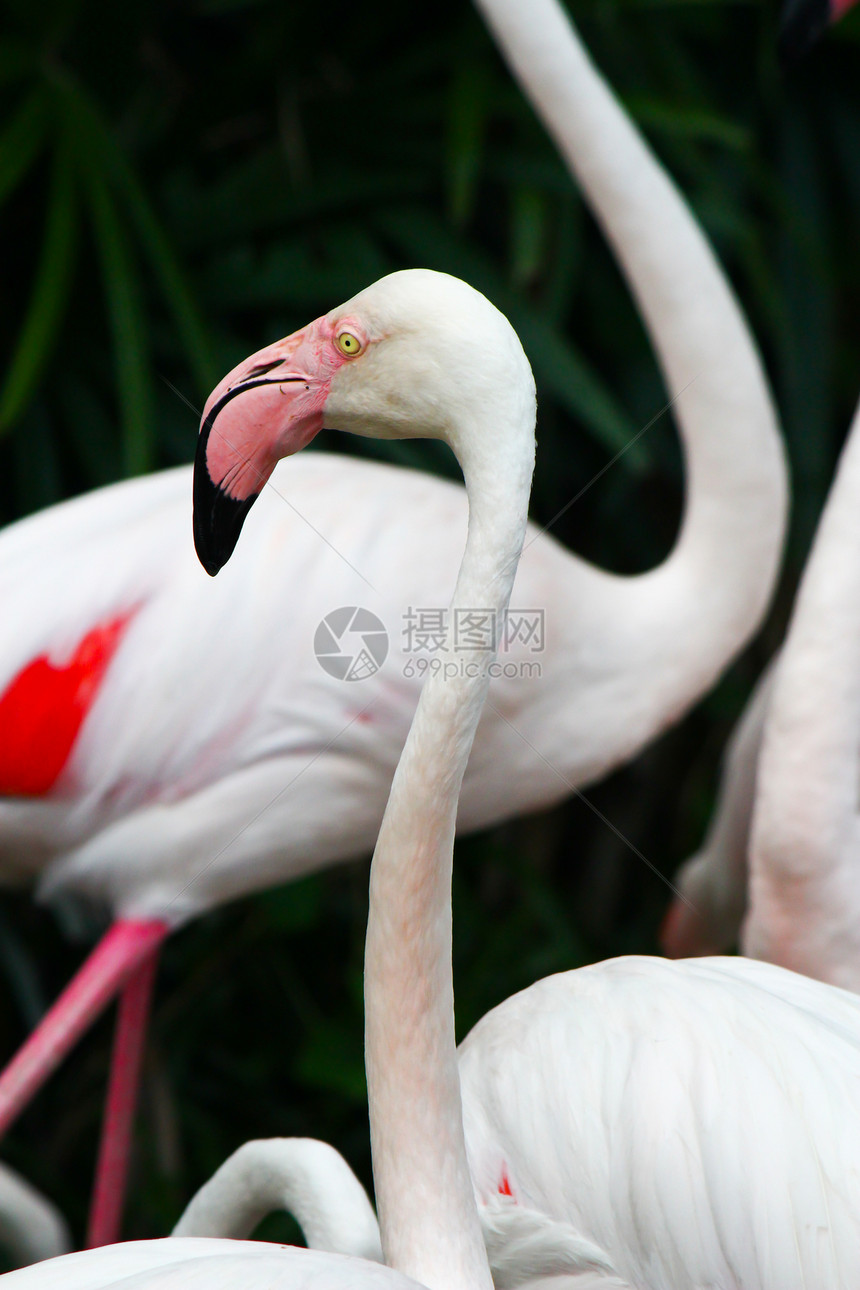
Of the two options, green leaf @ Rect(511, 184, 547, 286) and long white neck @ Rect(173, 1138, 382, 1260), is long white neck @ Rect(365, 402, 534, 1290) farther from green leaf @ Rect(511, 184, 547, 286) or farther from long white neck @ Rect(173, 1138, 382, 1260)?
green leaf @ Rect(511, 184, 547, 286)

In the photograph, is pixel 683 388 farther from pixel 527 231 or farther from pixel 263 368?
pixel 263 368

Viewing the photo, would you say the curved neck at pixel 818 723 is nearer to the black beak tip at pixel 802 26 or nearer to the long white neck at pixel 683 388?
the long white neck at pixel 683 388

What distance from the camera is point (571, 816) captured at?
3234 mm

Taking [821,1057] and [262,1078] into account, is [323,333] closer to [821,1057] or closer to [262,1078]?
[821,1057]

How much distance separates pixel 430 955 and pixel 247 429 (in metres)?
0.40

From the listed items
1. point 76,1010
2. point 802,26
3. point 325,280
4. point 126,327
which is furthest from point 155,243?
point 76,1010

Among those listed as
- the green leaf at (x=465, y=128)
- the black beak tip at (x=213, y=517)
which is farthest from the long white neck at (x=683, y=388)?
the black beak tip at (x=213, y=517)

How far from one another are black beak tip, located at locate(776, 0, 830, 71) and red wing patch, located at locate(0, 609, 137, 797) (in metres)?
1.17

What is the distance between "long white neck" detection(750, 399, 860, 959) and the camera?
161 centimetres

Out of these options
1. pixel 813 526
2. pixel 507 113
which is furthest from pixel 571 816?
pixel 507 113

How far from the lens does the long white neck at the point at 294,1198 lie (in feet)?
4.12

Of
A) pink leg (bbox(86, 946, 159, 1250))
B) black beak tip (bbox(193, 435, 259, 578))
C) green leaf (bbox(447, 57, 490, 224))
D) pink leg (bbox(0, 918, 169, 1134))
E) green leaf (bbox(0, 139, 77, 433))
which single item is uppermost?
green leaf (bbox(0, 139, 77, 433))

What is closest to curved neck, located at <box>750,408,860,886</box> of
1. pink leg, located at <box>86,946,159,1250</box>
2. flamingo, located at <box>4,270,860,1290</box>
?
flamingo, located at <box>4,270,860,1290</box>

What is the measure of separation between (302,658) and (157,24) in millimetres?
1699
